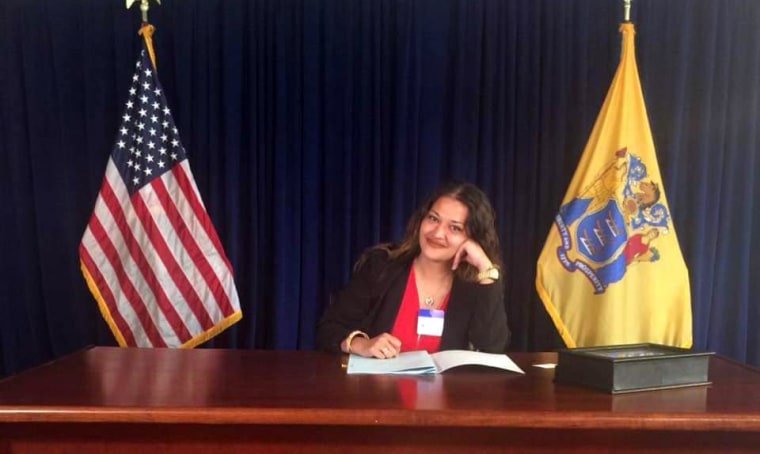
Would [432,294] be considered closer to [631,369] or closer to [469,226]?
[469,226]

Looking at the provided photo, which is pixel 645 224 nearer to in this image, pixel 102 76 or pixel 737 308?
pixel 737 308

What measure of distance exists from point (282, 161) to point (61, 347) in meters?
1.42

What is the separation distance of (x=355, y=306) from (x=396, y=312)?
142 mm

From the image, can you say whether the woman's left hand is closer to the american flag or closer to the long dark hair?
the long dark hair

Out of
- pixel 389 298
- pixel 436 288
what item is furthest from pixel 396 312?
pixel 436 288

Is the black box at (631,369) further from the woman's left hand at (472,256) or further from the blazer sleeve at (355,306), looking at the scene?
the blazer sleeve at (355,306)

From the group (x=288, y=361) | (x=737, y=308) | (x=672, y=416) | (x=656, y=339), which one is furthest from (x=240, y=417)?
(x=737, y=308)

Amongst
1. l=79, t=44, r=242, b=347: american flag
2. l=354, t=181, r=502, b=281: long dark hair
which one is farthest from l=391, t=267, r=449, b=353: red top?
l=79, t=44, r=242, b=347: american flag

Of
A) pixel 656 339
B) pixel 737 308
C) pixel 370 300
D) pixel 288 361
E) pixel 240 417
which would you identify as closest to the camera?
pixel 240 417

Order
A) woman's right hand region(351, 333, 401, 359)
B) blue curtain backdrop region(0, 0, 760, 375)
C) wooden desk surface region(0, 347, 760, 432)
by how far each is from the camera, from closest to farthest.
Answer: wooden desk surface region(0, 347, 760, 432), woman's right hand region(351, 333, 401, 359), blue curtain backdrop region(0, 0, 760, 375)

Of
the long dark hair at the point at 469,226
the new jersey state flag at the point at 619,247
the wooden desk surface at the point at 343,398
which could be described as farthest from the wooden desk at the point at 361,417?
the new jersey state flag at the point at 619,247

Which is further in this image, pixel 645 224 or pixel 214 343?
pixel 214 343

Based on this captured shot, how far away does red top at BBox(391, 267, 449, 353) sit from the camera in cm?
202

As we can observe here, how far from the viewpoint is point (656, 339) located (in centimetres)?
263
